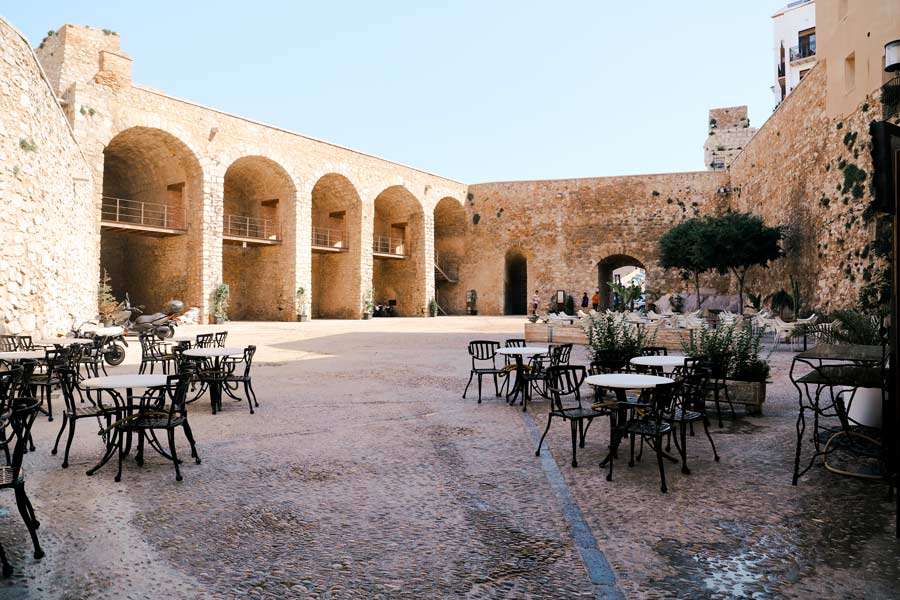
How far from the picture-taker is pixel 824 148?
13.5m

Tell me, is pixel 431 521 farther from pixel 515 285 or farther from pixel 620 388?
pixel 515 285

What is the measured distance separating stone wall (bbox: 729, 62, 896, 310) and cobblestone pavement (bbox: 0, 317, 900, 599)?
8762mm

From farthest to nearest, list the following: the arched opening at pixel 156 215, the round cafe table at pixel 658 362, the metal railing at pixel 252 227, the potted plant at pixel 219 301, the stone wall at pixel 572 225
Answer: the stone wall at pixel 572 225 → the metal railing at pixel 252 227 → the potted plant at pixel 219 301 → the arched opening at pixel 156 215 → the round cafe table at pixel 658 362

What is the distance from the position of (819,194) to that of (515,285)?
17.7 meters

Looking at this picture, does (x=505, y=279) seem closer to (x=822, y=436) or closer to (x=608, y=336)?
(x=608, y=336)

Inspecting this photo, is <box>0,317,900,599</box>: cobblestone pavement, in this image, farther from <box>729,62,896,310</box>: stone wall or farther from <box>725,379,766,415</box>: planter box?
<box>729,62,896,310</box>: stone wall

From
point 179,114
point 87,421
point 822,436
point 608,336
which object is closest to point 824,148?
point 608,336

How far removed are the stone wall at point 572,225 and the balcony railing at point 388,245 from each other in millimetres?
3479

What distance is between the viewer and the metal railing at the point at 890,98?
10094mm

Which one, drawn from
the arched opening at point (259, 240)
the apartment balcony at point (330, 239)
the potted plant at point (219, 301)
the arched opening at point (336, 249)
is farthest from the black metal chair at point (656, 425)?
the apartment balcony at point (330, 239)

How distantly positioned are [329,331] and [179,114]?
7930 millimetres

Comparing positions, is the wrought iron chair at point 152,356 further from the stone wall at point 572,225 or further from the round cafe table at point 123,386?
the stone wall at point 572,225

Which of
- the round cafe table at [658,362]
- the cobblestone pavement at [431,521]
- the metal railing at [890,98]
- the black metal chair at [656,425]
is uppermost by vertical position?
the metal railing at [890,98]

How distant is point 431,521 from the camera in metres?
2.95
